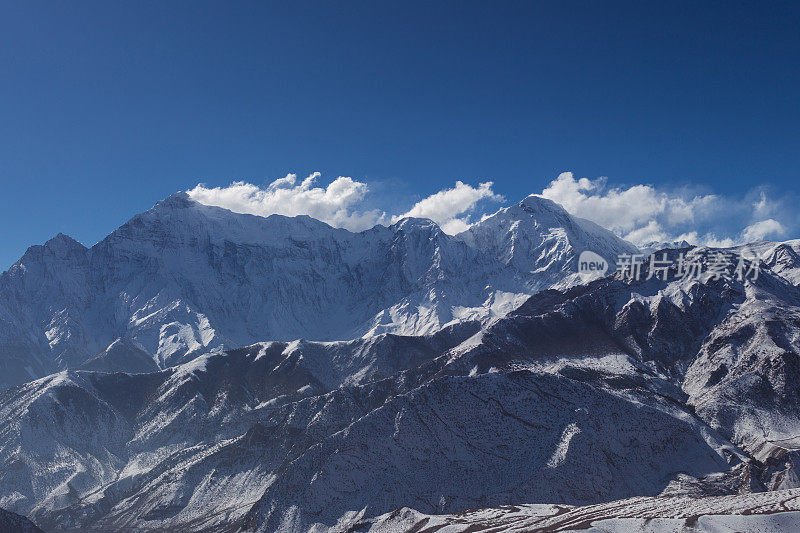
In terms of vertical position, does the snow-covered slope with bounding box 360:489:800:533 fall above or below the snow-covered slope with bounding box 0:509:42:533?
below

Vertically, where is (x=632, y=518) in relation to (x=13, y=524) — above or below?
below

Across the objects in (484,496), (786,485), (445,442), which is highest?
(445,442)

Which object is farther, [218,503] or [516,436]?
[218,503]

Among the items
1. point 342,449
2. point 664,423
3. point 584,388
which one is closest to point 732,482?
point 664,423

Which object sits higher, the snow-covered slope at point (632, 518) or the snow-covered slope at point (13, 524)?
the snow-covered slope at point (13, 524)

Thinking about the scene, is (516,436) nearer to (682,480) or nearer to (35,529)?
(682,480)

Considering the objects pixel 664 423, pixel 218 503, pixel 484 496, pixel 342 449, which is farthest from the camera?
pixel 218 503

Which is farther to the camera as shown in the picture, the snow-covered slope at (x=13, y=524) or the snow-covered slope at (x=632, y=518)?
the snow-covered slope at (x=13, y=524)

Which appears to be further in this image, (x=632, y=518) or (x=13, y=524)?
(x=13, y=524)

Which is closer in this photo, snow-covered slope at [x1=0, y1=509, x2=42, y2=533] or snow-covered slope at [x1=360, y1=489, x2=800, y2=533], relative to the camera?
snow-covered slope at [x1=360, y1=489, x2=800, y2=533]

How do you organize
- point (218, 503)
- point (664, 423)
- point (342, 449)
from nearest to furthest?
point (342, 449), point (664, 423), point (218, 503)

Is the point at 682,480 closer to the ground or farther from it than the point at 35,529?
closer to the ground
